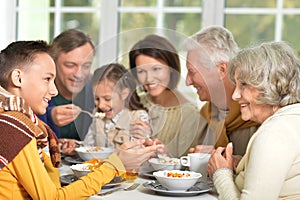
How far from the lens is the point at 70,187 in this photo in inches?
→ 70.9

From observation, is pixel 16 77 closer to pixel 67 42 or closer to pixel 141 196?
pixel 141 196

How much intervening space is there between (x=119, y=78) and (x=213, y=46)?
1.53 feet

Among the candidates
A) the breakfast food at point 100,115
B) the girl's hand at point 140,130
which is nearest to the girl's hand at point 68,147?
the breakfast food at point 100,115

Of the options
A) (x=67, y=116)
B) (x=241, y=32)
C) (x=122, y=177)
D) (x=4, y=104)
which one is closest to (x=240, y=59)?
(x=122, y=177)

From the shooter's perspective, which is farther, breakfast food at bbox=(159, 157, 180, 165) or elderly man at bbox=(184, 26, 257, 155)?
elderly man at bbox=(184, 26, 257, 155)

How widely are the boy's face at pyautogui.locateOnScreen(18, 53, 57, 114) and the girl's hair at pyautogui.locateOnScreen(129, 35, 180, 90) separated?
23.5 inches

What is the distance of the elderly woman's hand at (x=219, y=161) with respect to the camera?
6.31 ft

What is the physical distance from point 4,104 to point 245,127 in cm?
105

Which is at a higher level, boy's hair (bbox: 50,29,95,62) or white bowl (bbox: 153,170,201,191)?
boy's hair (bbox: 50,29,95,62)

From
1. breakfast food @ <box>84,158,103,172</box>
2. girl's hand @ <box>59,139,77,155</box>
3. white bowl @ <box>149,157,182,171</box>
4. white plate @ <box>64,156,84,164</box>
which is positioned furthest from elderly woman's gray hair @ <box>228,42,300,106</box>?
girl's hand @ <box>59,139,77,155</box>

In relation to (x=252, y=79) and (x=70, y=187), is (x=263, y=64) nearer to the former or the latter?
(x=252, y=79)

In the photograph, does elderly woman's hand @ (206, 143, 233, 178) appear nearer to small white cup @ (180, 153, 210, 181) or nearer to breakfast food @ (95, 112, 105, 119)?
small white cup @ (180, 153, 210, 181)

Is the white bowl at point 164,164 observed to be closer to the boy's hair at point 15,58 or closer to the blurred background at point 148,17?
the boy's hair at point 15,58

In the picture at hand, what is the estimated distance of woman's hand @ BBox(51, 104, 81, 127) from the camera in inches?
101
